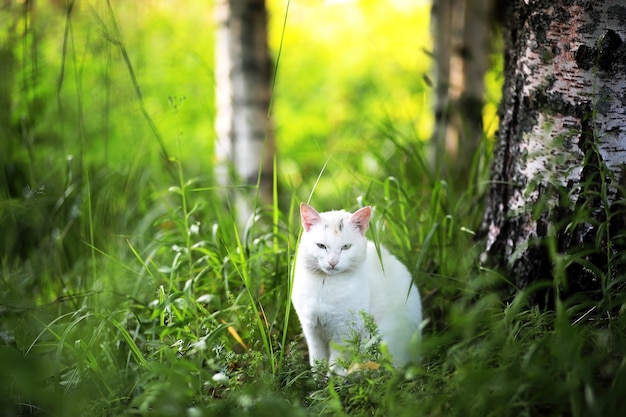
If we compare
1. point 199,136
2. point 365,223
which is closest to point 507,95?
point 365,223

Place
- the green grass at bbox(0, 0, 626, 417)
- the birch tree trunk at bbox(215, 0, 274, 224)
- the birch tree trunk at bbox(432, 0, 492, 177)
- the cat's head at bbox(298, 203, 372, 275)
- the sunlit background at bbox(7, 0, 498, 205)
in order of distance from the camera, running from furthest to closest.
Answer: the sunlit background at bbox(7, 0, 498, 205), the birch tree trunk at bbox(432, 0, 492, 177), the birch tree trunk at bbox(215, 0, 274, 224), the cat's head at bbox(298, 203, 372, 275), the green grass at bbox(0, 0, 626, 417)

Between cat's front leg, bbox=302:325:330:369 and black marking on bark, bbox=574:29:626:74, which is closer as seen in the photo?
black marking on bark, bbox=574:29:626:74

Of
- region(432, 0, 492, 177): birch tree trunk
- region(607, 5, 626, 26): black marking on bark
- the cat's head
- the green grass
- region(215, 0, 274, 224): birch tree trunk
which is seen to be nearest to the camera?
the green grass

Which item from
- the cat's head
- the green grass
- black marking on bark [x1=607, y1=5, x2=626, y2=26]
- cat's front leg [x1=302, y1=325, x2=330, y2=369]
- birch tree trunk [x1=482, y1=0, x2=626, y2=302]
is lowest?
cat's front leg [x1=302, y1=325, x2=330, y2=369]

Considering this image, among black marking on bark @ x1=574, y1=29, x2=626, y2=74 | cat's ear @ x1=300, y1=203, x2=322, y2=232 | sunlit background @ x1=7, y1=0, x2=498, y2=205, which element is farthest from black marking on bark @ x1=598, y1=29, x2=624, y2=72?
sunlit background @ x1=7, y1=0, x2=498, y2=205

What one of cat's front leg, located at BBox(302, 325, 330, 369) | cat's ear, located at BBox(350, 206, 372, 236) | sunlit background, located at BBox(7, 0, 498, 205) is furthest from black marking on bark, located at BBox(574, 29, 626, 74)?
sunlit background, located at BBox(7, 0, 498, 205)

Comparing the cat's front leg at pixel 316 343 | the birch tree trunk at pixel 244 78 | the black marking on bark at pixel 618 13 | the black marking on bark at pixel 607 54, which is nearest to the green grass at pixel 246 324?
the cat's front leg at pixel 316 343

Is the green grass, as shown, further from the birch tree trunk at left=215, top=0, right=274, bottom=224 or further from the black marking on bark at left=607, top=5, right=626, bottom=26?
the black marking on bark at left=607, top=5, right=626, bottom=26

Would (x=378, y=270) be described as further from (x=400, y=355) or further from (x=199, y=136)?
(x=199, y=136)

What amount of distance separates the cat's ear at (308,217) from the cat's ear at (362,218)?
0.39 ft

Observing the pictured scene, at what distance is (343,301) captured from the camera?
81.3 inches

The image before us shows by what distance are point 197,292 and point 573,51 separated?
1580 millimetres

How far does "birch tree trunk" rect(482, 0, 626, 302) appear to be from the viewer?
1924mm

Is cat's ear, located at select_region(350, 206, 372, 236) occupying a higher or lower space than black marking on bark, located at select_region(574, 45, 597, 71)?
lower
